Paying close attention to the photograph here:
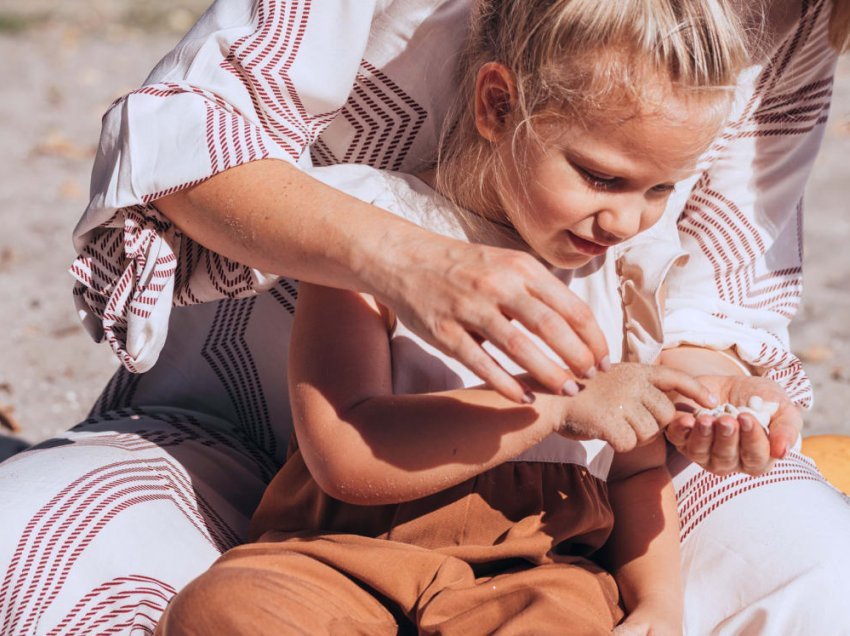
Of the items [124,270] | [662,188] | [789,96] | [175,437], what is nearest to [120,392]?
[175,437]

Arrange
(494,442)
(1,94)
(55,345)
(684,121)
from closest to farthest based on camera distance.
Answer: (494,442)
(684,121)
(55,345)
(1,94)

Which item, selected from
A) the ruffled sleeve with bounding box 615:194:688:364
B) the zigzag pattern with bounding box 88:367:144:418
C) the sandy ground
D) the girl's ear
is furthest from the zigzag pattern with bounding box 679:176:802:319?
the sandy ground

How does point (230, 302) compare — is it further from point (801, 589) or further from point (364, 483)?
point (801, 589)

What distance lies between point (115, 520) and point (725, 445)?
0.86 m

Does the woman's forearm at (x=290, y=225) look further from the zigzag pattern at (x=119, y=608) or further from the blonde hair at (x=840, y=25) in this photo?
the blonde hair at (x=840, y=25)

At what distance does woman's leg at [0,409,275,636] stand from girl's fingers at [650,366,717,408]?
0.72 m

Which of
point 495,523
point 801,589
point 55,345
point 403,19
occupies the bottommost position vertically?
point 55,345

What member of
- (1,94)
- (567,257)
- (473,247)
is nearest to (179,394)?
(567,257)

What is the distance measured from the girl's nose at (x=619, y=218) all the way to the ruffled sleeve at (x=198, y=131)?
42cm

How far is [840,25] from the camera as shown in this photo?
1.89 metres

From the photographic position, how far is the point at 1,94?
17.8 feet

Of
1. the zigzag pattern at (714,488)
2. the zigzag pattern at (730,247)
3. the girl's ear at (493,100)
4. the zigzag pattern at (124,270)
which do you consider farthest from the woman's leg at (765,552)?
the zigzag pattern at (124,270)

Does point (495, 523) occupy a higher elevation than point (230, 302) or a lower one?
lower

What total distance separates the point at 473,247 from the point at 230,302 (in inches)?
33.9
